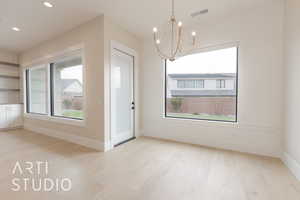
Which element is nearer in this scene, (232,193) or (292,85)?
(232,193)

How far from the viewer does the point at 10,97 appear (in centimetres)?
566

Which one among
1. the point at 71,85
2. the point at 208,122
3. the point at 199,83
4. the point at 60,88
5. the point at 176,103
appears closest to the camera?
the point at 208,122

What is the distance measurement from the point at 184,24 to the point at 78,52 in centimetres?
275

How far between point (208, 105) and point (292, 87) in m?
1.59

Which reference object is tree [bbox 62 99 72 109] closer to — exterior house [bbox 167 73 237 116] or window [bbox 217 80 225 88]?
exterior house [bbox 167 73 237 116]

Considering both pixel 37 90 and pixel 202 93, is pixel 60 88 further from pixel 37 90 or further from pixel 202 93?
pixel 202 93

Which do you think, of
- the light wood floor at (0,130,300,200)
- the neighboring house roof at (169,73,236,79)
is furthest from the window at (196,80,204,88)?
the light wood floor at (0,130,300,200)

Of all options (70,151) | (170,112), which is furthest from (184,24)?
(70,151)

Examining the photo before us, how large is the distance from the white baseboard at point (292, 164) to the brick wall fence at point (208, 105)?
44.8 inches

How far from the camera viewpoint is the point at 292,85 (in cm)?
225

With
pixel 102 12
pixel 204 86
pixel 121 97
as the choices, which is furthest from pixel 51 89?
pixel 204 86

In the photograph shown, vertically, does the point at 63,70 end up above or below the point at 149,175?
above

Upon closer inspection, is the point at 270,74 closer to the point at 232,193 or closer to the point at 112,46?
the point at 232,193

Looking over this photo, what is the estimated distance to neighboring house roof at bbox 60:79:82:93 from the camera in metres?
3.83
